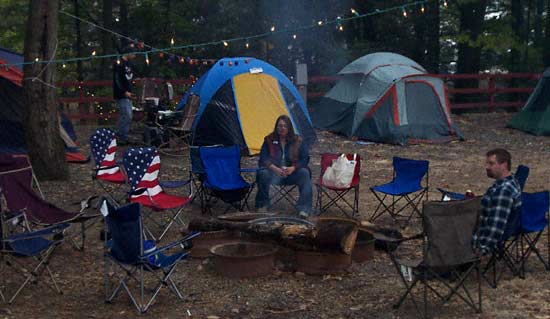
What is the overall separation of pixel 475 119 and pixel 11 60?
11.0 meters

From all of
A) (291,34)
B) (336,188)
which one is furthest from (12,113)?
(291,34)

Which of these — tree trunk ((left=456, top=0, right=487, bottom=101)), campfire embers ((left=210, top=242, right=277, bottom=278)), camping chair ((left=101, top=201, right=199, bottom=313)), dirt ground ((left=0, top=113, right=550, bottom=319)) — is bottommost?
dirt ground ((left=0, top=113, right=550, bottom=319))

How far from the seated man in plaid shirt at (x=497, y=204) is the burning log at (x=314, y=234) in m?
1.03

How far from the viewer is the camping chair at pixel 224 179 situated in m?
7.38

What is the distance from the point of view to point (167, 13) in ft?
69.4

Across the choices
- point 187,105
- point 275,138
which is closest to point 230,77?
point 187,105

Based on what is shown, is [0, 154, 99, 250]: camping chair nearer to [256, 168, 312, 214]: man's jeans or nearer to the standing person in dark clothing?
[256, 168, 312, 214]: man's jeans

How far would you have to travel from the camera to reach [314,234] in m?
5.68

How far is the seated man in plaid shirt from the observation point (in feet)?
16.7

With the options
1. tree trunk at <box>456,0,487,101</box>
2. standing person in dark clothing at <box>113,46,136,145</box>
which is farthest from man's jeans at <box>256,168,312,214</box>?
tree trunk at <box>456,0,487,101</box>

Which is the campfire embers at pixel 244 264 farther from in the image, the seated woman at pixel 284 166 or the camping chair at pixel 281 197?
the camping chair at pixel 281 197

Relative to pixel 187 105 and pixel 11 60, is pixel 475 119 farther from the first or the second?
pixel 11 60

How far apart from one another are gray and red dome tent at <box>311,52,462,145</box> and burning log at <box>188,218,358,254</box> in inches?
298

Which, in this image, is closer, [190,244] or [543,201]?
[543,201]
